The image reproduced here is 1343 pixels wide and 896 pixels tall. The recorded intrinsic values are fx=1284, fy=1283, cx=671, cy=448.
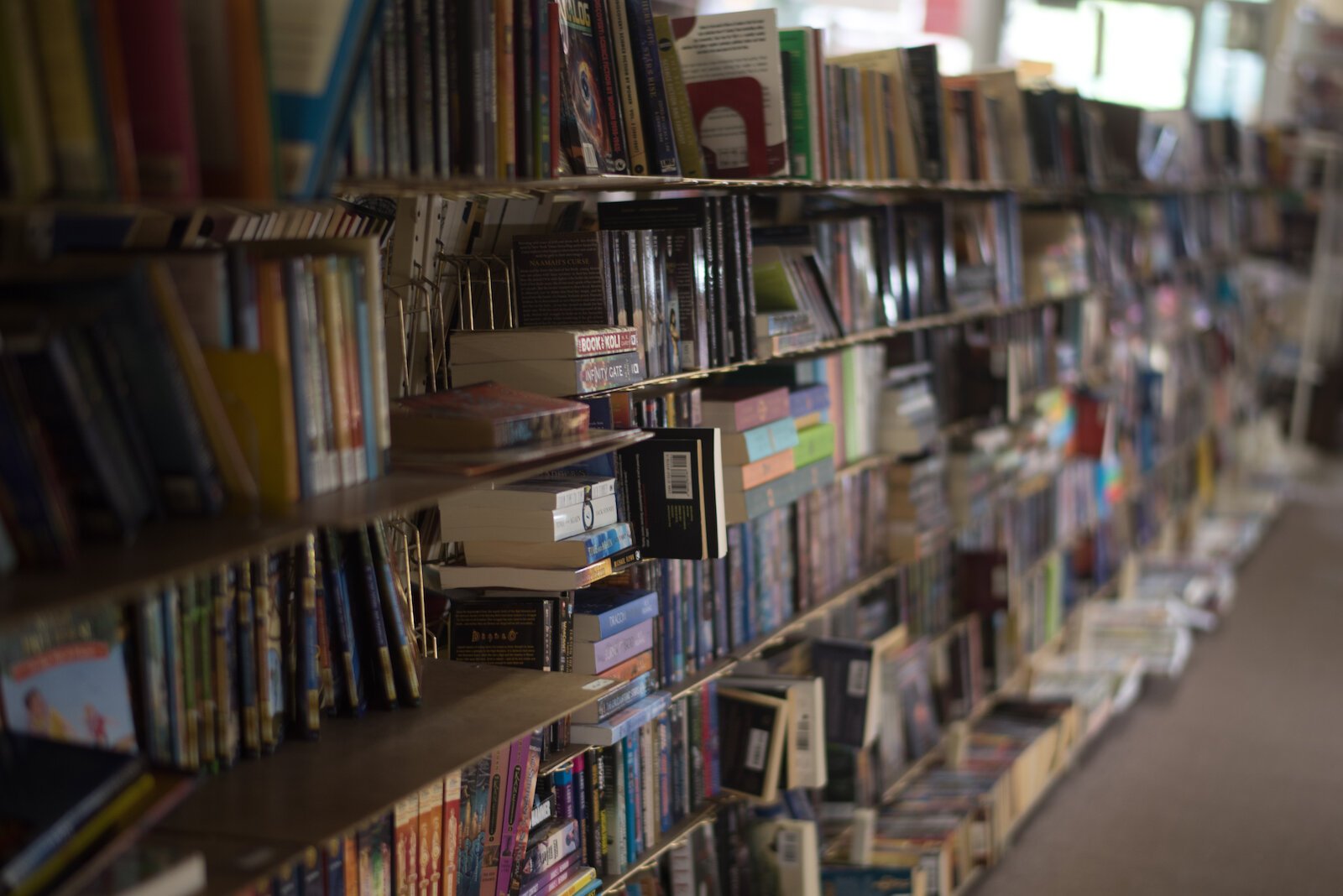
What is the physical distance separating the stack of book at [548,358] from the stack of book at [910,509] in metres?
1.34

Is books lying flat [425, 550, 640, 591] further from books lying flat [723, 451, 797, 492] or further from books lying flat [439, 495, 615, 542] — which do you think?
books lying flat [723, 451, 797, 492]

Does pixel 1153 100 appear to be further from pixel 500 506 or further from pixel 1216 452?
pixel 500 506

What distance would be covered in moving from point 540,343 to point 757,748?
1039 mm

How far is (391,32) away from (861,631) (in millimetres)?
2179

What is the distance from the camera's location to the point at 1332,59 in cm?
762

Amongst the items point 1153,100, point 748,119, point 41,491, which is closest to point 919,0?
point 1153,100

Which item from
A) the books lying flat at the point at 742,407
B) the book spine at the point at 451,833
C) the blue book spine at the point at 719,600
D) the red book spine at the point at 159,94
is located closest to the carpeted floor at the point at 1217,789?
the blue book spine at the point at 719,600

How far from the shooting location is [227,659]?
1446 mm

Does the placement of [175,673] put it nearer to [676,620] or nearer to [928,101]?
[676,620]

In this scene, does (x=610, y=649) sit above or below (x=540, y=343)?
below

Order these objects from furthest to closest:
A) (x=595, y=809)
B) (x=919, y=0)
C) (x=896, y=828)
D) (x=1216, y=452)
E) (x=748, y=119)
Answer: (x=1216, y=452), (x=919, y=0), (x=896, y=828), (x=748, y=119), (x=595, y=809)

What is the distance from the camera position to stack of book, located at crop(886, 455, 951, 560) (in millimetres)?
3260

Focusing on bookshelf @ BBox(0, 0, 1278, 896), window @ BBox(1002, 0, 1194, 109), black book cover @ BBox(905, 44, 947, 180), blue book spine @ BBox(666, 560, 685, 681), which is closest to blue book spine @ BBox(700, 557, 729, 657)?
bookshelf @ BBox(0, 0, 1278, 896)

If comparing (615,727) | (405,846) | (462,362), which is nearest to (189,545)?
(405,846)
